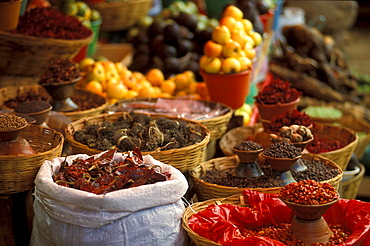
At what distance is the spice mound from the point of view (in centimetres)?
180

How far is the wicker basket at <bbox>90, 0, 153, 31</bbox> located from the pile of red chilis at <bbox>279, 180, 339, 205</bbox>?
347cm

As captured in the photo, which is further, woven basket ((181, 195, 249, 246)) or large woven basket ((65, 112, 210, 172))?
large woven basket ((65, 112, 210, 172))

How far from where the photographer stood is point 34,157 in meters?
1.95

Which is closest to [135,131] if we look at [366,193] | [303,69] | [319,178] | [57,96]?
[57,96]

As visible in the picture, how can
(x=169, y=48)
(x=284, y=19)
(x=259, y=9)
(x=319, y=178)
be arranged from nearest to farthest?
(x=319, y=178), (x=169, y=48), (x=259, y=9), (x=284, y=19)

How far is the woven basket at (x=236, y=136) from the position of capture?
3.06 m

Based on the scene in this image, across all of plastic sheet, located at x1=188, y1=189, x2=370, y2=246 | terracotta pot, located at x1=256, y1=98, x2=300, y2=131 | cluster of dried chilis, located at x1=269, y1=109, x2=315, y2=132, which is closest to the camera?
plastic sheet, located at x1=188, y1=189, x2=370, y2=246

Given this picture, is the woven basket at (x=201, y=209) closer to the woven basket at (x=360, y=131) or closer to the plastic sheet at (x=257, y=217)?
the plastic sheet at (x=257, y=217)

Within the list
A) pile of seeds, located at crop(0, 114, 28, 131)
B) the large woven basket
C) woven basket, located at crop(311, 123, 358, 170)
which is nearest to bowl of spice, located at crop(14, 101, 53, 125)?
the large woven basket

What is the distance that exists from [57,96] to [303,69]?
141 inches

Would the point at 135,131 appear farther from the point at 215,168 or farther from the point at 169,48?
the point at 169,48

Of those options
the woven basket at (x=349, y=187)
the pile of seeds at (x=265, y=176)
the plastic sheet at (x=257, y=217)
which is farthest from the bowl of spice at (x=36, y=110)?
the woven basket at (x=349, y=187)

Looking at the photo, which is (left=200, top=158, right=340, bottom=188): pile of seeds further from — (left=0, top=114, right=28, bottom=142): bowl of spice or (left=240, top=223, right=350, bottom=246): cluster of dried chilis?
(left=0, top=114, right=28, bottom=142): bowl of spice

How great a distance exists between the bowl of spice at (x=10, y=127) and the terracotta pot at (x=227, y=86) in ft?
5.04
